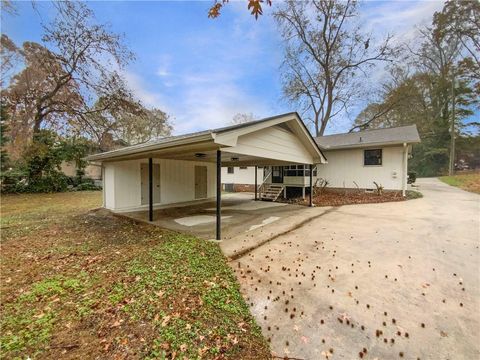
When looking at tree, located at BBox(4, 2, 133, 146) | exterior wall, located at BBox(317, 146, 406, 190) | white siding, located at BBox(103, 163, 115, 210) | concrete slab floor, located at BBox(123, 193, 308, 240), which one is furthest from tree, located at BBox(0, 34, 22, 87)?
exterior wall, located at BBox(317, 146, 406, 190)

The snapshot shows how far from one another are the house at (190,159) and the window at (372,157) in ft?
14.5

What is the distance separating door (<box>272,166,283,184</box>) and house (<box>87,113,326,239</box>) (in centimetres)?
350

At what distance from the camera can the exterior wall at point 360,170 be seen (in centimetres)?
1211

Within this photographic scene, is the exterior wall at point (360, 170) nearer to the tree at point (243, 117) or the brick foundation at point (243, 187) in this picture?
the brick foundation at point (243, 187)

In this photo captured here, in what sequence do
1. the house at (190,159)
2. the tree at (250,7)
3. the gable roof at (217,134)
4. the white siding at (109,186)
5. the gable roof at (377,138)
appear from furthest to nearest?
the gable roof at (377,138) → the white siding at (109,186) → the house at (190,159) → the gable roof at (217,134) → the tree at (250,7)

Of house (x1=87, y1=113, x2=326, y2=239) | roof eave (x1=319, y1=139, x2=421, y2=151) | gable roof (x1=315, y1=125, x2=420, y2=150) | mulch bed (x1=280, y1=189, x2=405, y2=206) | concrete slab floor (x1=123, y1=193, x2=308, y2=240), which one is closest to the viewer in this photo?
house (x1=87, y1=113, x2=326, y2=239)

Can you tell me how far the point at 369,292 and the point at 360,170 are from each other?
11.3 meters

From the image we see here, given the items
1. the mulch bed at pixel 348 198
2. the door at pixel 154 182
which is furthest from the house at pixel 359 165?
the door at pixel 154 182

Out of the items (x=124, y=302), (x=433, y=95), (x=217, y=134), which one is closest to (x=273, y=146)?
(x=217, y=134)

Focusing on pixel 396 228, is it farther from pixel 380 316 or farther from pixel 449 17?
pixel 449 17

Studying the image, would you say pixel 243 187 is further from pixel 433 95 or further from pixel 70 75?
pixel 433 95

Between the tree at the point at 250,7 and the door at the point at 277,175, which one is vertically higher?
the tree at the point at 250,7

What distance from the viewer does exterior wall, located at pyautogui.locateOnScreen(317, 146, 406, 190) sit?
39.7 feet

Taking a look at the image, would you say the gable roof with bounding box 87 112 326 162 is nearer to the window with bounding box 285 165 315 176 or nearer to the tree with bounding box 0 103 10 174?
the window with bounding box 285 165 315 176
